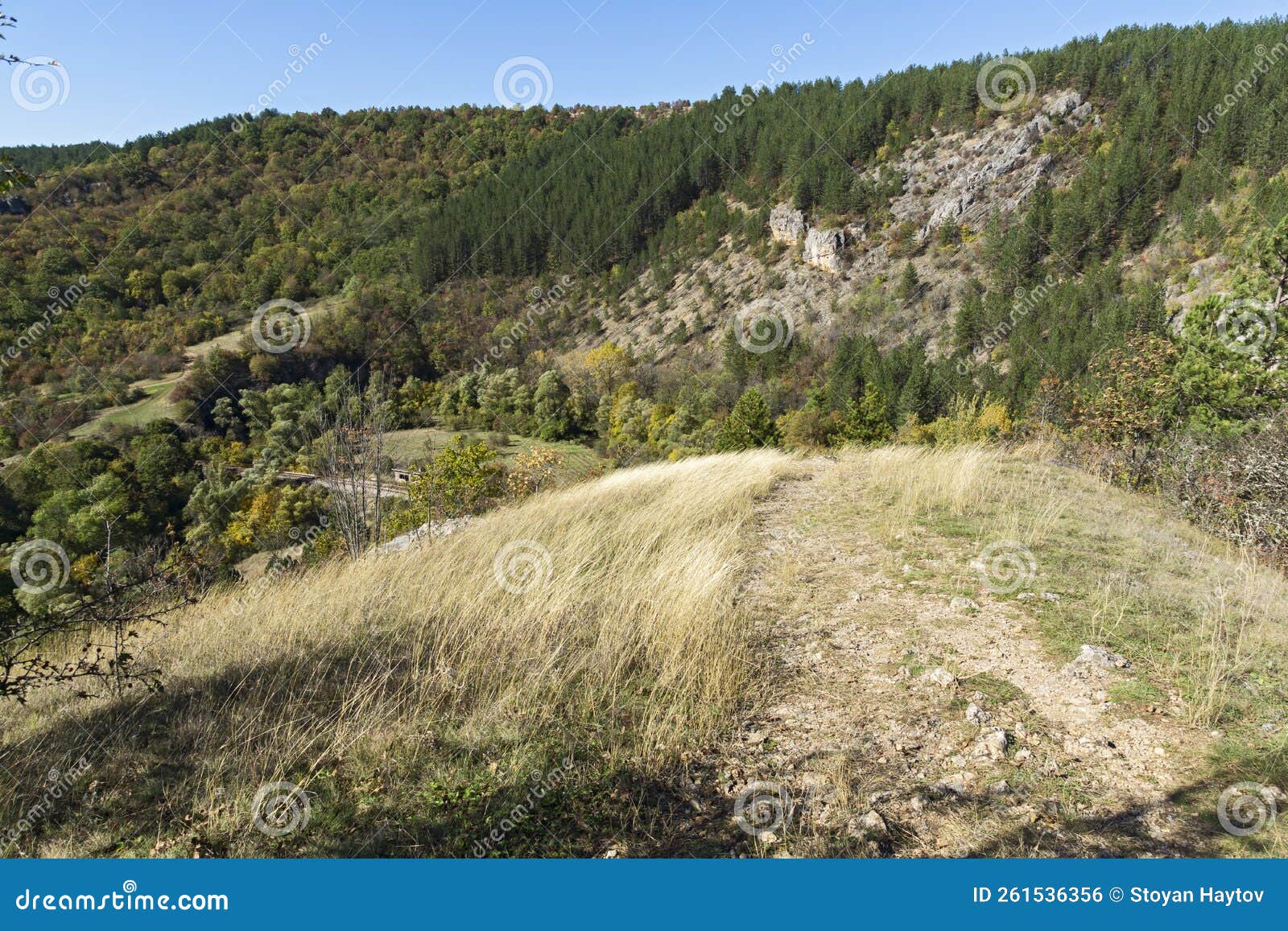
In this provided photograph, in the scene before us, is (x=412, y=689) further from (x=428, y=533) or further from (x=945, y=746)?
(x=428, y=533)

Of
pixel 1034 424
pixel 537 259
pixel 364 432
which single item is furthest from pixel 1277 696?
pixel 537 259

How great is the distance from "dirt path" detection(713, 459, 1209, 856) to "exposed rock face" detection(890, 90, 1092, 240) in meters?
87.1

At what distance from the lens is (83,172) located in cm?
8088

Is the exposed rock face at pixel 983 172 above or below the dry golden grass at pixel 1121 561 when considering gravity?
above

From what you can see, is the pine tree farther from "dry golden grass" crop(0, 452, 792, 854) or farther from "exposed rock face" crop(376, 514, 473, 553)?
"dry golden grass" crop(0, 452, 792, 854)

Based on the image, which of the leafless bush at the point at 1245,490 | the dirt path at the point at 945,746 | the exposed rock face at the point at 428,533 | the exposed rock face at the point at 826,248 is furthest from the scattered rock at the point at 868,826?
the exposed rock face at the point at 826,248

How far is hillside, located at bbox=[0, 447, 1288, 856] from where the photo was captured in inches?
100

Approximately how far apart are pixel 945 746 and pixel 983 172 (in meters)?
94.8

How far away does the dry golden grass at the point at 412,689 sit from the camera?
9.28 ft

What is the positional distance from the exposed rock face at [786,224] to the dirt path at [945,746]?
88946 mm

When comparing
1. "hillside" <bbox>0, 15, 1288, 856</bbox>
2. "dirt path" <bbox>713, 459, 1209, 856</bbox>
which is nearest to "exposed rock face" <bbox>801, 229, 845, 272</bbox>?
"hillside" <bbox>0, 15, 1288, 856</bbox>

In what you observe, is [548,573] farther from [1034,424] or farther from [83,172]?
[83,172]

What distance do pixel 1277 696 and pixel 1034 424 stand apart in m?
14.4

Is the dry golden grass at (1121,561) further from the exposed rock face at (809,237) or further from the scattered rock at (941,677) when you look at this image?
the exposed rock face at (809,237)
